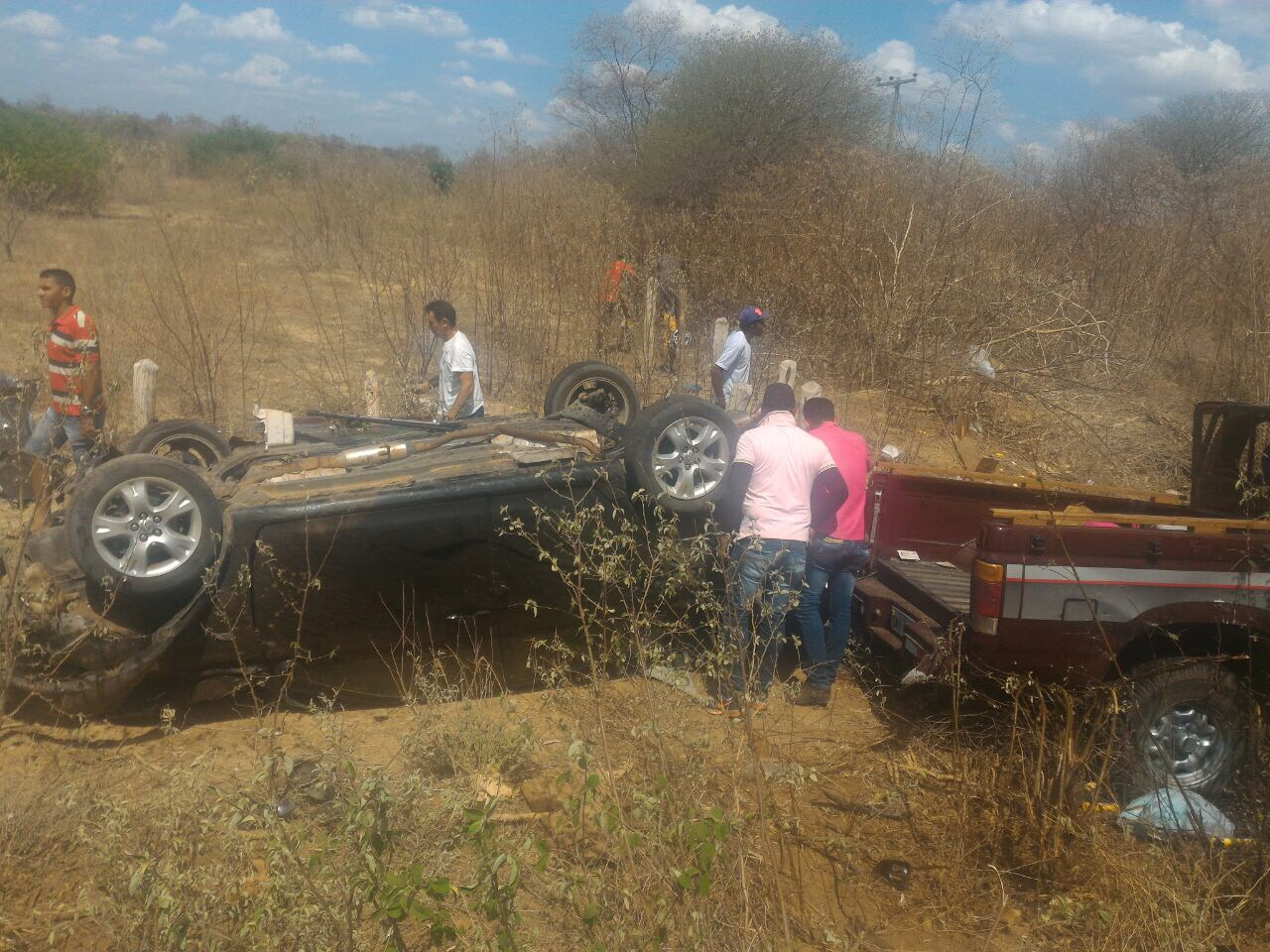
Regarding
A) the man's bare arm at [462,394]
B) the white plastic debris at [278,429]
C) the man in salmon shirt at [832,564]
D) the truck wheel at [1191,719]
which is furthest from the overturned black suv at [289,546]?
the truck wheel at [1191,719]

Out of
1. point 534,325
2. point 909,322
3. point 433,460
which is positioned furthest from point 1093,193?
point 433,460

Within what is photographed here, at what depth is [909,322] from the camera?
36.0ft

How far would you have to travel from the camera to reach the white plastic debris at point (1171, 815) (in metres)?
3.68

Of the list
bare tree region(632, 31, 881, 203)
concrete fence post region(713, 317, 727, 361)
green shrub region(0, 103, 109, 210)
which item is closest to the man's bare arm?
concrete fence post region(713, 317, 727, 361)

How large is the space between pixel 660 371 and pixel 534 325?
62.1 inches

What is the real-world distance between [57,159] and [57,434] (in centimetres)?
1623

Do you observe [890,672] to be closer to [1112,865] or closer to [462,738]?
[1112,865]

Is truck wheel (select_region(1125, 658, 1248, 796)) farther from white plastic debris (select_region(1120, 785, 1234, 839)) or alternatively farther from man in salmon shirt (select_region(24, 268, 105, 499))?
man in salmon shirt (select_region(24, 268, 105, 499))

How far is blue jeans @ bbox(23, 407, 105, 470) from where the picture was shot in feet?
21.5

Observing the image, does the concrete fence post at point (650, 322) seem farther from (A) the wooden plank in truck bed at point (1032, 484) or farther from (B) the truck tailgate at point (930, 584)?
(B) the truck tailgate at point (930, 584)

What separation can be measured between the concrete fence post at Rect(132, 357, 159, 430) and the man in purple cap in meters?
4.98

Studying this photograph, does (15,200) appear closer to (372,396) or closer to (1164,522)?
(372,396)

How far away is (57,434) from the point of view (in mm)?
6879

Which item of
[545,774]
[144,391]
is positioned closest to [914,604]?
[545,774]
